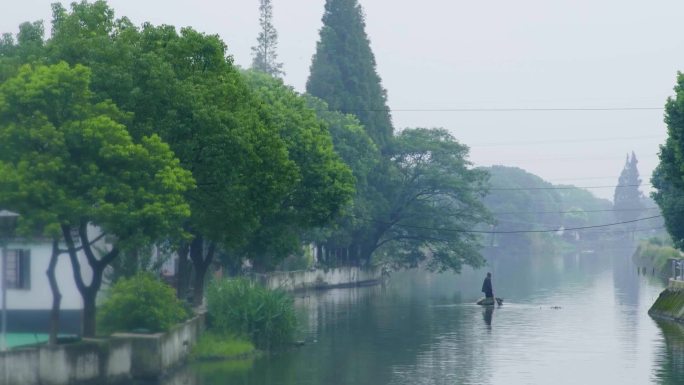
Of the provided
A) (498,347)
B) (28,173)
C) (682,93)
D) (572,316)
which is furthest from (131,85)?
(572,316)

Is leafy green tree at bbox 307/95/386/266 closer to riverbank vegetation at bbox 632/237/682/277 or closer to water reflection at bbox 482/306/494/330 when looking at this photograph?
water reflection at bbox 482/306/494/330

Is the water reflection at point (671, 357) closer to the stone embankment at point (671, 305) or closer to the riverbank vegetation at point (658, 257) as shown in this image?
the stone embankment at point (671, 305)

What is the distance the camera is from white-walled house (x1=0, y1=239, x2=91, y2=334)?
43531 millimetres

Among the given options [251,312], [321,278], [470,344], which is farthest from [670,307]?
[321,278]

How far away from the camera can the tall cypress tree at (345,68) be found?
105375mm

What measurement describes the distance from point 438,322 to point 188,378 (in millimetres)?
25218

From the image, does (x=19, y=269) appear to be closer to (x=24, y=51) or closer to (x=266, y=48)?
(x=24, y=51)

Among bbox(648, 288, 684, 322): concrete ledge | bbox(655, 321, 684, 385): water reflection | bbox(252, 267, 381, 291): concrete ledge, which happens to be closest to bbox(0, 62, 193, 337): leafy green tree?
bbox(655, 321, 684, 385): water reflection

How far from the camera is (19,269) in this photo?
44.1 m

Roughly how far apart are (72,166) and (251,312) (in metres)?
13.9

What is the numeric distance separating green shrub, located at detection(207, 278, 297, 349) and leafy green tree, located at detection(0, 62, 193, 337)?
10.8 m

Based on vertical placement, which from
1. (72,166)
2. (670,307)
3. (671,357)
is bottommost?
(671,357)

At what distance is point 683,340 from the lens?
49.5 m

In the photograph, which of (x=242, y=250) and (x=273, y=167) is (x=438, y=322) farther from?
(x=273, y=167)
